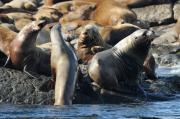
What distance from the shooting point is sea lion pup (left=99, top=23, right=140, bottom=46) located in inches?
760

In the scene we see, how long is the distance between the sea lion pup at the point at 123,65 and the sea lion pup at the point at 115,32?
7.17m

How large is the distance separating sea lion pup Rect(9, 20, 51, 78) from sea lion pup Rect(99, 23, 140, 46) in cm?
781

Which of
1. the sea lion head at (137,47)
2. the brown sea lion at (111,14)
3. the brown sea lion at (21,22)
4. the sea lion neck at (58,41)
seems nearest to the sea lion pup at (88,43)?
the sea lion head at (137,47)

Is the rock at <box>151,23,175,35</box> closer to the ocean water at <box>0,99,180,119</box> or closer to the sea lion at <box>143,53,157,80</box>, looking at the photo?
the sea lion at <box>143,53,157,80</box>

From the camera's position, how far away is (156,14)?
25.5 m

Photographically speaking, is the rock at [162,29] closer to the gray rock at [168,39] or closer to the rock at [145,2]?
the gray rock at [168,39]

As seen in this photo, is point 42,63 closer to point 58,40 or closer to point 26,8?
point 58,40

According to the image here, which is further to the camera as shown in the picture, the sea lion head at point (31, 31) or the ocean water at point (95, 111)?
the sea lion head at point (31, 31)

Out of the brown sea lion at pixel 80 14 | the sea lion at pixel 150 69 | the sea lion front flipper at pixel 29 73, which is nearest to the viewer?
the sea lion front flipper at pixel 29 73

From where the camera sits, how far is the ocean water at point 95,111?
858cm

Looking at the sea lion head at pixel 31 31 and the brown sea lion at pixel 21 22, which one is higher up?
the brown sea lion at pixel 21 22

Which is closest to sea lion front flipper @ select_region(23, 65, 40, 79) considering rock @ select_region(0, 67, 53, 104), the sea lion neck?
rock @ select_region(0, 67, 53, 104)

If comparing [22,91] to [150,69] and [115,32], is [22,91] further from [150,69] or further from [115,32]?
[115,32]

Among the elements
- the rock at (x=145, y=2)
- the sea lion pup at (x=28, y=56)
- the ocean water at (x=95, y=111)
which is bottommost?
the ocean water at (x=95, y=111)
